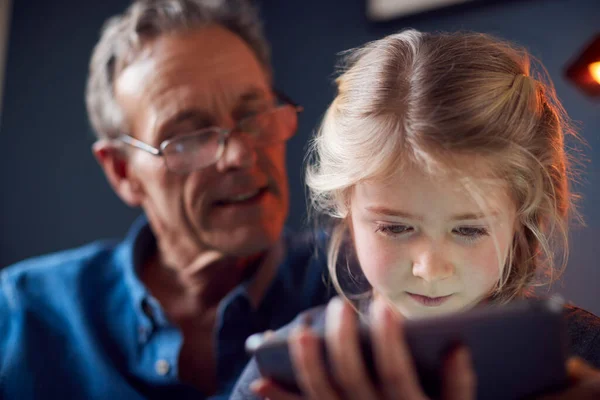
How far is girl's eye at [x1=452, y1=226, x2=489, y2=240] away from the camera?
77cm

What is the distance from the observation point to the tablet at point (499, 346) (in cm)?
56

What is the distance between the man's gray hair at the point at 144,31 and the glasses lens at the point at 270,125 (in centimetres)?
19

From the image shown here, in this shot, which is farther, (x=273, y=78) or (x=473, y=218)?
(x=273, y=78)

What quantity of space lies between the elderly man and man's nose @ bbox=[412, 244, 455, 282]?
39 cm

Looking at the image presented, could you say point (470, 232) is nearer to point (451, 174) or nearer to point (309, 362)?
point (451, 174)

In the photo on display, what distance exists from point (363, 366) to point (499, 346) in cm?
14

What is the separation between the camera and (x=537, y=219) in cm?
84

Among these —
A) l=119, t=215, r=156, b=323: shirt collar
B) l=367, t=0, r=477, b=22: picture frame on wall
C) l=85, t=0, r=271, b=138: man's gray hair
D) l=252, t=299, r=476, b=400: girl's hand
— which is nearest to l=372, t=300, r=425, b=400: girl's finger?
l=252, t=299, r=476, b=400: girl's hand

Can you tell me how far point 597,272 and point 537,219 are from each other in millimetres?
127

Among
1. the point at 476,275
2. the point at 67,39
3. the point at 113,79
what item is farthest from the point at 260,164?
the point at 67,39

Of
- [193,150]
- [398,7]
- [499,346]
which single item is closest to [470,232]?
[499,346]

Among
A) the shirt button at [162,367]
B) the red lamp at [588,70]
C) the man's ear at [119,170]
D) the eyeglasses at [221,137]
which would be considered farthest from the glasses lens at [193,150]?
the red lamp at [588,70]

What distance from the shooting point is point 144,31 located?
137 cm

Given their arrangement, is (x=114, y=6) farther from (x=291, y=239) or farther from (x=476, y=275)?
(x=476, y=275)
